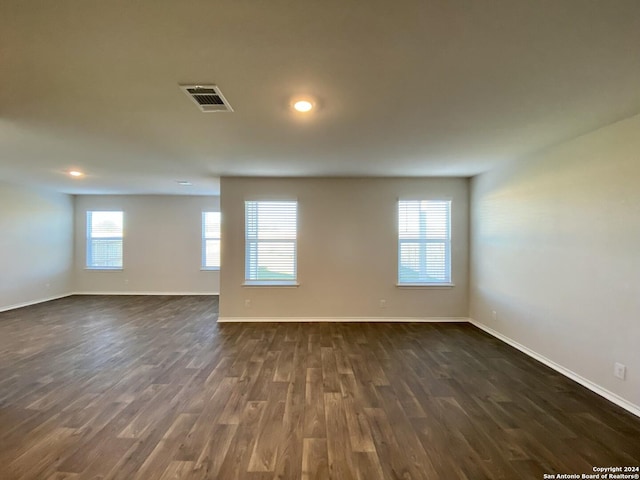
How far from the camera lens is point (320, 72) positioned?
1932 mm

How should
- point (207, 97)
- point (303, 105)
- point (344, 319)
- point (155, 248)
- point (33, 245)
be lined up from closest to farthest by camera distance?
point (207, 97)
point (303, 105)
point (344, 319)
point (33, 245)
point (155, 248)

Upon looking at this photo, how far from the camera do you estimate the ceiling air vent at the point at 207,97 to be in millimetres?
2126

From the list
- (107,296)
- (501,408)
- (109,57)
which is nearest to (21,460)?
(109,57)

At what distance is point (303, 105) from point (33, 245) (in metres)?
7.48

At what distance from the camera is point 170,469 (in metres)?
1.85

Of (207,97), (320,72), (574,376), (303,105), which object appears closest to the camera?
(320,72)

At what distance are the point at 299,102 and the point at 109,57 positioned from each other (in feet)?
4.01

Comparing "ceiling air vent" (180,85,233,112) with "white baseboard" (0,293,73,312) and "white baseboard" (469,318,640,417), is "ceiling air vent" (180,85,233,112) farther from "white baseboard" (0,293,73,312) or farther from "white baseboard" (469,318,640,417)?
"white baseboard" (0,293,73,312)

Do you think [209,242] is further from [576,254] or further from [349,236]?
[576,254]

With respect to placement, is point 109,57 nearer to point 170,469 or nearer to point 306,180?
point 170,469

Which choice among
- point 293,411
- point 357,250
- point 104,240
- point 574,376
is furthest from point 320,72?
point 104,240

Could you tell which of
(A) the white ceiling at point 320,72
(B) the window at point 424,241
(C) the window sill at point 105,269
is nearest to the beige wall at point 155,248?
(C) the window sill at point 105,269

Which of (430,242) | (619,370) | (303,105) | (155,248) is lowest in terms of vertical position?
(619,370)

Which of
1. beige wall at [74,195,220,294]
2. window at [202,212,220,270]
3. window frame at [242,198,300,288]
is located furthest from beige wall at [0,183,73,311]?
window frame at [242,198,300,288]
